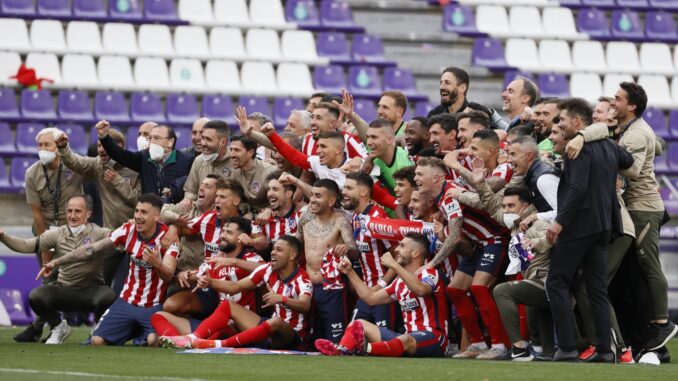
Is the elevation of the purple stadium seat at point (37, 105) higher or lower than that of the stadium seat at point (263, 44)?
lower

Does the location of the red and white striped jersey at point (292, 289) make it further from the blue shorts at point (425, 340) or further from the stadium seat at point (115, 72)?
the stadium seat at point (115, 72)

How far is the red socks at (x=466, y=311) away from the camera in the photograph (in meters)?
10.4

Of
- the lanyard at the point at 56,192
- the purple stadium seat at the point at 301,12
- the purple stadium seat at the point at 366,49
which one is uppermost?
the purple stadium seat at the point at 301,12

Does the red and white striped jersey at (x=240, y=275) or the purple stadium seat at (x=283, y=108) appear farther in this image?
the purple stadium seat at (x=283, y=108)

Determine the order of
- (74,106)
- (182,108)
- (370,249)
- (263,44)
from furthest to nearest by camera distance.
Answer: (263,44), (182,108), (74,106), (370,249)

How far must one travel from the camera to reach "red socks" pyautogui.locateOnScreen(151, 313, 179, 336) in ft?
37.1

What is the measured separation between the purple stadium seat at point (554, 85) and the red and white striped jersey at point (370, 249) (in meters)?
10.3

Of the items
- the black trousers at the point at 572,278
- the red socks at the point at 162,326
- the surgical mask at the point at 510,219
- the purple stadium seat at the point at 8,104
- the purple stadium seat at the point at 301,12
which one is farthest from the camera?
the purple stadium seat at the point at 301,12

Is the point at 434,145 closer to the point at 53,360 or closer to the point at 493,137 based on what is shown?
the point at 493,137

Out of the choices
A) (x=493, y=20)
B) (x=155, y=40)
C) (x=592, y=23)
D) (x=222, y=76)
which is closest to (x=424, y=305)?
(x=222, y=76)

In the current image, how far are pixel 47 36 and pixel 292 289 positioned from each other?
→ 31.2ft

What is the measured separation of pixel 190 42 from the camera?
19812mm

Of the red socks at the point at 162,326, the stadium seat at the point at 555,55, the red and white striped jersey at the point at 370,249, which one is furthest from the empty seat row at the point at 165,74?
the red and white striped jersey at the point at 370,249

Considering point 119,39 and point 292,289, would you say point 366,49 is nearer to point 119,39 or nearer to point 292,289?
point 119,39
